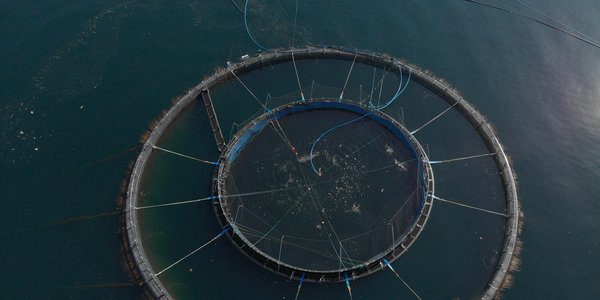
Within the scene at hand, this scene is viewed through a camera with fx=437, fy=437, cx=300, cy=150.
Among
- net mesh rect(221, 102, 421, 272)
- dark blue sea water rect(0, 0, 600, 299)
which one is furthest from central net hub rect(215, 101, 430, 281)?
dark blue sea water rect(0, 0, 600, 299)

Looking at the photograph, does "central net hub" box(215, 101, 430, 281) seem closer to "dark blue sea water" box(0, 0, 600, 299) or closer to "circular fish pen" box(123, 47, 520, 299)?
"circular fish pen" box(123, 47, 520, 299)

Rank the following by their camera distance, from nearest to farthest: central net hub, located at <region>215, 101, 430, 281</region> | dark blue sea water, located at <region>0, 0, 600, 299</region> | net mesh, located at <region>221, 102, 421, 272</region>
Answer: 1. dark blue sea water, located at <region>0, 0, 600, 299</region>
2. central net hub, located at <region>215, 101, 430, 281</region>
3. net mesh, located at <region>221, 102, 421, 272</region>

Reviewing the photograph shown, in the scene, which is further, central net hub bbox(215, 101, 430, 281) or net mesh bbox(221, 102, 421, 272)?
net mesh bbox(221, 102, 421, 272)

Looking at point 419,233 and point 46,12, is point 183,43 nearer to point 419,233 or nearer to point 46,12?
point 46,12

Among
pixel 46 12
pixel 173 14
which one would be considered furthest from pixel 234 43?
pixel 46 12

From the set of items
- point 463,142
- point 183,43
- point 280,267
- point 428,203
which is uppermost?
point 183,43

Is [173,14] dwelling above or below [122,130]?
above

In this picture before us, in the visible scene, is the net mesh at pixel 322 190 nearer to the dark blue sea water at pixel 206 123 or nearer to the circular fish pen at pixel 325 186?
the circular fish pen at pixel 325 186
